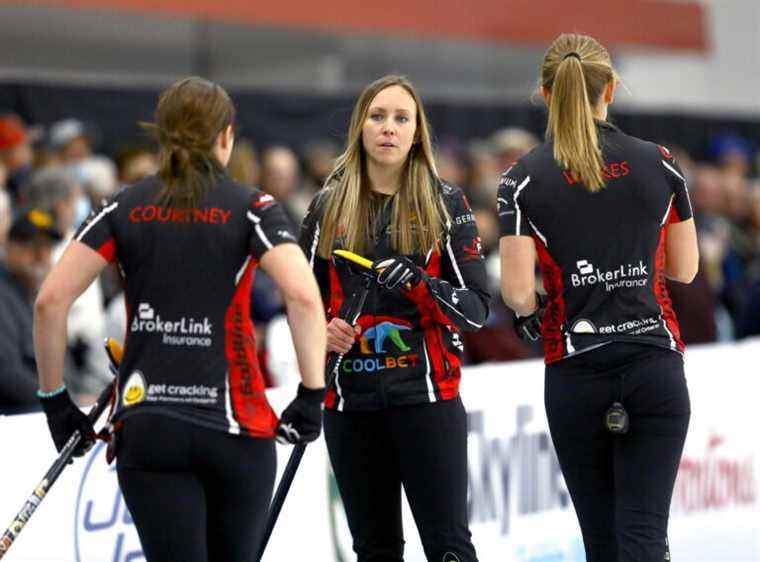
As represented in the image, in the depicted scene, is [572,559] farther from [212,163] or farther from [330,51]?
[330,51]

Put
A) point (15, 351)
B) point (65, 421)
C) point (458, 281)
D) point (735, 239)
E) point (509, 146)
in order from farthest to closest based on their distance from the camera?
point (735, 239)
point (509, 146)
point (15, 351)
point (458, 281)
point (65, 421)

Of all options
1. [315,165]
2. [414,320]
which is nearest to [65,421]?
[414,320]

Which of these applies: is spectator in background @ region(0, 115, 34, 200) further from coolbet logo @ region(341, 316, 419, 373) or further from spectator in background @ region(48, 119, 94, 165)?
coolbet logo @ region(341, 316, 419, 373)

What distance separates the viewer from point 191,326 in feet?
11.1

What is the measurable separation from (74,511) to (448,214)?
1728mm

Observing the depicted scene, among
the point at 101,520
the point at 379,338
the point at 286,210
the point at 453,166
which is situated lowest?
the point at 101,520

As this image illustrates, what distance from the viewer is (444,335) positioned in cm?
426

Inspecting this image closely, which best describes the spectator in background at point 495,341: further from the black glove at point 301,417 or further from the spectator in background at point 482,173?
the black glove at point 301,417

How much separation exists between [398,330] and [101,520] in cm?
143

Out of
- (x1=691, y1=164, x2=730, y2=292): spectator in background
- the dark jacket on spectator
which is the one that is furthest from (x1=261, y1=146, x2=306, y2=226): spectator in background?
(x1=691, y1=164, x2=730, y2=292): spectator in background

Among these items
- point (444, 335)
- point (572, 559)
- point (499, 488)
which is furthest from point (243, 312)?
point (572, 559)

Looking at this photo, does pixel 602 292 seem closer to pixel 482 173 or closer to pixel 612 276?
pixel 612 276

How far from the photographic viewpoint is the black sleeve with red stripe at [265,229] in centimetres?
339

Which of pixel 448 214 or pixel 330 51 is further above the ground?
pixel 330 51
